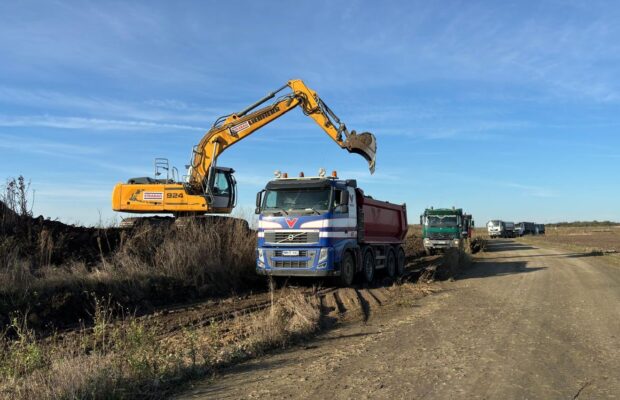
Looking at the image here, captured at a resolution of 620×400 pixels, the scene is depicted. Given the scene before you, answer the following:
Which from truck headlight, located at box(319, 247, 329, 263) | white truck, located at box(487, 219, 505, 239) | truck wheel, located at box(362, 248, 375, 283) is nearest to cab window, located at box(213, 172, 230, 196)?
truck wheel, located at box(362, 248, 375, 283)

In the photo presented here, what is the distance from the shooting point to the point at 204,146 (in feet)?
67.3

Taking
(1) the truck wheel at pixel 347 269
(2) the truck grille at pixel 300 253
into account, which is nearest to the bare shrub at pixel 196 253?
(2) the truck grille at pixel 300 253

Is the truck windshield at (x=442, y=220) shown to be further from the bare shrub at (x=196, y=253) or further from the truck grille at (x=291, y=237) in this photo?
the truck grille at (x=291, y=237)

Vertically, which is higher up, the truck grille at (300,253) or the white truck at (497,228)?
the white truck at (497,228)

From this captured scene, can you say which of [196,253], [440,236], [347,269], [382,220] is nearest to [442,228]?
[440,236]

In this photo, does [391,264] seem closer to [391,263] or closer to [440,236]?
[391,263]

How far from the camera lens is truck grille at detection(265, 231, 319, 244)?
14.3m

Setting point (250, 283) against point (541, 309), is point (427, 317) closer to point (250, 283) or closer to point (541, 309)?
point (541, 309)

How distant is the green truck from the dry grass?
23298 mm

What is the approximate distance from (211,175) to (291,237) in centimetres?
665

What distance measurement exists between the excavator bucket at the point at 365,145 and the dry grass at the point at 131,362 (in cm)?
1072

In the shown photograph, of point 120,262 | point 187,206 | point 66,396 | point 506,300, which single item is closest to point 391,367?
point 66,396

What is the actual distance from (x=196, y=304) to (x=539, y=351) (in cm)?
795

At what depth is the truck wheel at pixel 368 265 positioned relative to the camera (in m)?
16.8
